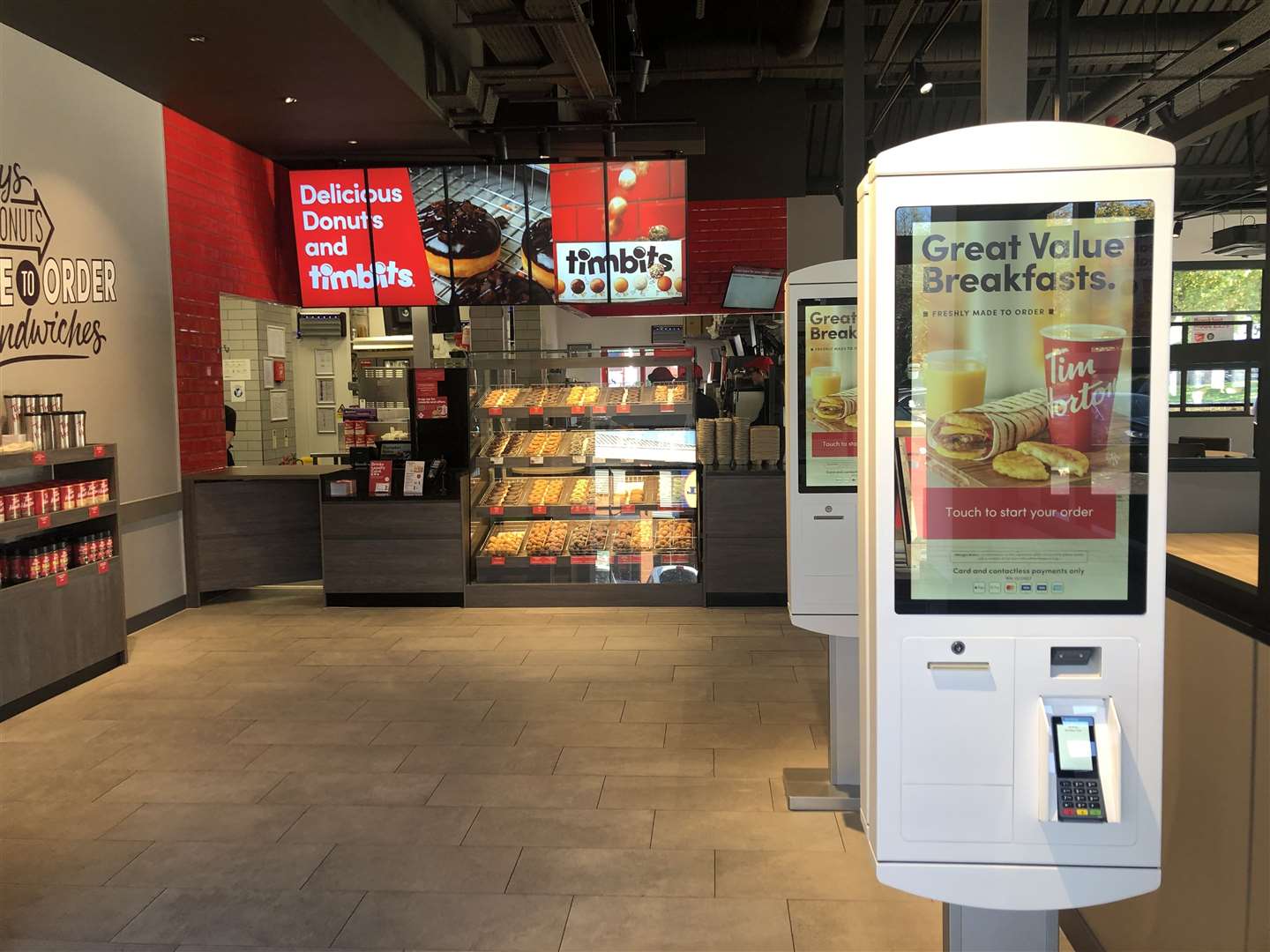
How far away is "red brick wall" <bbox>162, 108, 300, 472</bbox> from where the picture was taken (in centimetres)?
753

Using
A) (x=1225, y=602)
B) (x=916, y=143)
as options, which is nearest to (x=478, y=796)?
(x=1225, y=602)

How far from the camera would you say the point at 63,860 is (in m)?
3.63

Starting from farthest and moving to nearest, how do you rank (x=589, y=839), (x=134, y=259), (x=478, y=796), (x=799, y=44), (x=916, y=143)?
(x=799, y=44)
(x=134, y=259)
(x=478, y=796)
(x=589, y=839)
(x=916, y=143)

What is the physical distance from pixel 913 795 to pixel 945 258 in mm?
1005

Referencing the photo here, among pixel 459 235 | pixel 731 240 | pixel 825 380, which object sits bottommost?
pixel 825 380

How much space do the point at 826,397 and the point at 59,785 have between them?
3604 mm

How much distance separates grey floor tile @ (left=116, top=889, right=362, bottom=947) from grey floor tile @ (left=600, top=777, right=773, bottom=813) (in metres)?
1.14

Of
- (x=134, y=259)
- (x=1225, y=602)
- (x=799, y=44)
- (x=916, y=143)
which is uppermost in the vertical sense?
(x=799, y=44)

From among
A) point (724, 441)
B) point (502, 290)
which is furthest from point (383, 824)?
point (502, 290)

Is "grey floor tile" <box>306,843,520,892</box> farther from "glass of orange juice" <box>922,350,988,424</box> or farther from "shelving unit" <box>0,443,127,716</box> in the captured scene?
"shelving unit" <box>0,443,127,716</box>

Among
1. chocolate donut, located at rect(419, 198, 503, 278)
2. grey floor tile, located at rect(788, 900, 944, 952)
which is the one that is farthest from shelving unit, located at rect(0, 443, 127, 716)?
grey floor tile, located at rect(788, 900, 944, 952)

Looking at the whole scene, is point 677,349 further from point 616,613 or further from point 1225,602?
point 1225,602

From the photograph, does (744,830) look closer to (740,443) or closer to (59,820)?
(59,820)

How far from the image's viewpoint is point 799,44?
9219mm
